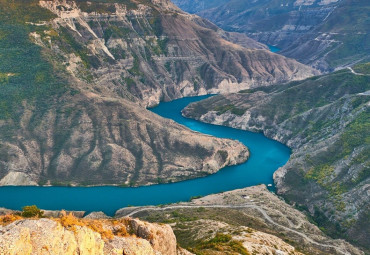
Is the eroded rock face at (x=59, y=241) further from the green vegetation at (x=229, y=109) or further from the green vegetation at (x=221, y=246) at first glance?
the green vegetation at (x=229, y=109)

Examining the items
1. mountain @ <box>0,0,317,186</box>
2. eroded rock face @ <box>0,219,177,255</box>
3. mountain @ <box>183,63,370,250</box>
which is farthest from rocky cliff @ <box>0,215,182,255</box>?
mountain @ <box>0,0,317,186</box>

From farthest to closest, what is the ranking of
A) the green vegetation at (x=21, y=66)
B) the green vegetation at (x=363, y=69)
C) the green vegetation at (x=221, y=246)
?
the green vegetation at (x=363, y=69), the green vegetation at (x=21, y=66), the green vegetation at (x=221, y=246)

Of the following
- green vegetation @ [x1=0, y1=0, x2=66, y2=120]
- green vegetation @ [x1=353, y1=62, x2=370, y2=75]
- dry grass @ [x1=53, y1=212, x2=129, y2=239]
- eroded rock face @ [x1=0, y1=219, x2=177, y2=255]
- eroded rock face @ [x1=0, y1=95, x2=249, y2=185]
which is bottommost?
eroded rock face @ [x1=0, y1=219, x2=177, y2=255]

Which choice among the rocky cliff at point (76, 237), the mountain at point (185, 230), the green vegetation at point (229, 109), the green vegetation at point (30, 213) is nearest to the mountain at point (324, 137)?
the green vegetation at point (229, 109)

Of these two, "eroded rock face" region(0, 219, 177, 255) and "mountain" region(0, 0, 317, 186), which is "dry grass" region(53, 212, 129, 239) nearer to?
"eroded rock face" region(0, 219, 177, 255)

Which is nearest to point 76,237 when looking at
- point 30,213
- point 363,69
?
point 30,213

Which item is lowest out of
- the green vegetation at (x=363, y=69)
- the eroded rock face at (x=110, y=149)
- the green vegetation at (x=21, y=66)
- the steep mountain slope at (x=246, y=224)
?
the steep mountain slope at (x=246, y=224)
